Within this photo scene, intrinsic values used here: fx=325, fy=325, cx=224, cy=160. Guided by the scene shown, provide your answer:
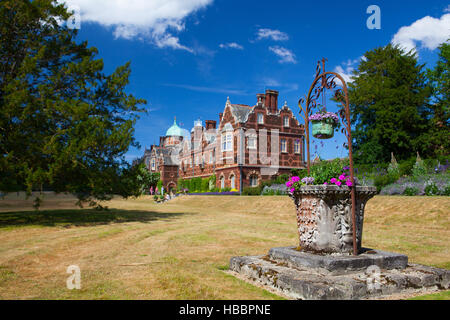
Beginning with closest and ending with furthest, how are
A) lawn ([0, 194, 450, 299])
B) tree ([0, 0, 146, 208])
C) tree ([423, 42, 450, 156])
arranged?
lawn ([0, 194, 450, 299]) < tree ([0, 0, 146, 208]) < tree ([423, 42, 450, 156])

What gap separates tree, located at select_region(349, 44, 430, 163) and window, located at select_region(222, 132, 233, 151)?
546 inches

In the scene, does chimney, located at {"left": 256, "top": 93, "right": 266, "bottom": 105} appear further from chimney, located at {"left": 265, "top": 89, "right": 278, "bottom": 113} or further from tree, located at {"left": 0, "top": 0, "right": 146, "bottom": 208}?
tree, located at {"left": 0, "top": 0, "right": 146, "bottom": 208}

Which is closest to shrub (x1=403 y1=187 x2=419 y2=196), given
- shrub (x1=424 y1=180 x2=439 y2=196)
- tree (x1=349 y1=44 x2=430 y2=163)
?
shrub (x1=424 y1=180 x2=439 y2=196)

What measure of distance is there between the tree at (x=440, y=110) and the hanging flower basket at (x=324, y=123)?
2986cm

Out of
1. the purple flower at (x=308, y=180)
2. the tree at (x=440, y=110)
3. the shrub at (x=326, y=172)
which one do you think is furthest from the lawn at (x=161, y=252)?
the tree at (x=440, y=110)

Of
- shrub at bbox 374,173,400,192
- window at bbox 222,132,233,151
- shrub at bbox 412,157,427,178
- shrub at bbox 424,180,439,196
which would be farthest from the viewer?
window at bbox 222,132,233,151

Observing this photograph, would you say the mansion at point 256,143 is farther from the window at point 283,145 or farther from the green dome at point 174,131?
the green dome at point 174,131

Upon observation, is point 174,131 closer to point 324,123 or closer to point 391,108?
point 391,108

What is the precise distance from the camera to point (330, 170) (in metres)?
6.01

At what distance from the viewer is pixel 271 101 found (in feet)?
129

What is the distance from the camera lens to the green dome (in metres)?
75.6

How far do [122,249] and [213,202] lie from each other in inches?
768

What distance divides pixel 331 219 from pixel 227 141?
33025 millimetres
